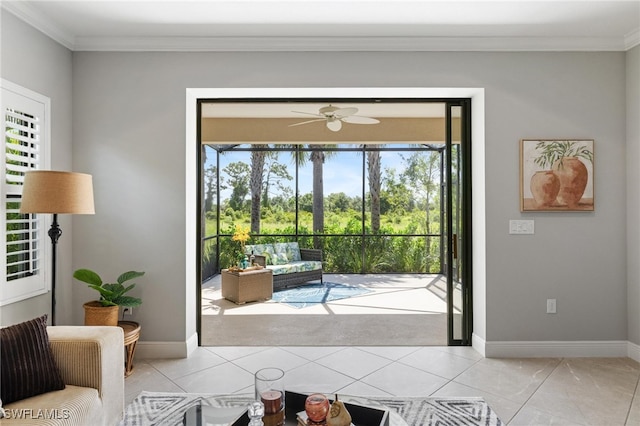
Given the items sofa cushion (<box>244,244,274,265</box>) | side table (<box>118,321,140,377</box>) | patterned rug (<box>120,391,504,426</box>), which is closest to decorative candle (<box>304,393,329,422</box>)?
patterned rug (<box>120,391,504,426</box>)

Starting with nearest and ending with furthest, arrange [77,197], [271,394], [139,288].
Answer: [271,394], [77,197], [139,288]

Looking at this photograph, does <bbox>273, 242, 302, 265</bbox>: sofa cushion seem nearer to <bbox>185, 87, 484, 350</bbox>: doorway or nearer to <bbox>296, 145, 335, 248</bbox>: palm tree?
<bbox>296, 145, 335, 248</bbox>: palm tree

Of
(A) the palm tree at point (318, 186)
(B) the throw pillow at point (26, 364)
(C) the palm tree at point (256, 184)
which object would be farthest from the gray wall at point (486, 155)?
(A) the palm tree at point (318, 186)

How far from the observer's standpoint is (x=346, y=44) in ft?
11.7

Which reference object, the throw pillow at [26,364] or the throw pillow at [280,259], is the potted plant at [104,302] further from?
the throw pillow at [280,259]

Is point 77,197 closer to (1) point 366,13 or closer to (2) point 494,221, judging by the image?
(1) point 366,13

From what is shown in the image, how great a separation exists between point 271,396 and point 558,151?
10.5ft

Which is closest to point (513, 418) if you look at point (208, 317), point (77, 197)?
point (77, 197)

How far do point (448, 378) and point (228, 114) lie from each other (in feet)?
17.4

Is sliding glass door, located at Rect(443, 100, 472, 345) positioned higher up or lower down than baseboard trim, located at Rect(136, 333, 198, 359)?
higher up

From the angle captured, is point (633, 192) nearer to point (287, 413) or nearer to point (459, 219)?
point (459, 219)

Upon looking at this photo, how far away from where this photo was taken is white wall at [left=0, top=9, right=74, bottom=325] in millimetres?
2896

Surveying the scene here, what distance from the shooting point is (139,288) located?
357 cm

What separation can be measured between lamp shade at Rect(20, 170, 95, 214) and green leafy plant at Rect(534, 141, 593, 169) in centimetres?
366
